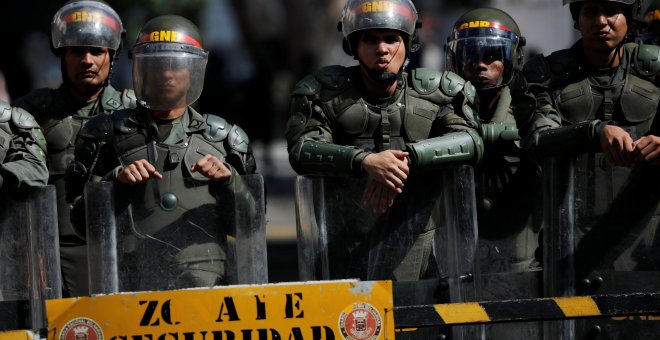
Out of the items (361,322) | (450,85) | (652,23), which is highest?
(652,23)

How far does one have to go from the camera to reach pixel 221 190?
21.6 ft

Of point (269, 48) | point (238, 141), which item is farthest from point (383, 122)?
point (269, 48)

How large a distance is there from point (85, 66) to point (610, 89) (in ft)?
9.17

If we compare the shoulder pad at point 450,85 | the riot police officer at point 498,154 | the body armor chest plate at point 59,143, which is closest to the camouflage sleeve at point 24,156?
the body armor chest plate at point 59,143

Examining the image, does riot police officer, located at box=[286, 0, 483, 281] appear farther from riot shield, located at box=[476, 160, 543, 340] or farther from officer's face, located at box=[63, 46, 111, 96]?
officer's face, located at box=[63, 46, 111, 96]

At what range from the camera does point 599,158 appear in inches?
261

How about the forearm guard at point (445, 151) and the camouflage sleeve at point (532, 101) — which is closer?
the forearm guard at point (445, 151)

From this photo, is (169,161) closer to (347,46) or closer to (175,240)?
(175,240)

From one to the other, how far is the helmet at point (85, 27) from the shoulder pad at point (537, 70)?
2.27 meters

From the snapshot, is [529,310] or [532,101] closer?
[529,310]

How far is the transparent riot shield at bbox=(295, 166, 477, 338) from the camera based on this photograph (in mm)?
6656

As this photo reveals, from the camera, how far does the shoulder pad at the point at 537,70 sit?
7.16 meters

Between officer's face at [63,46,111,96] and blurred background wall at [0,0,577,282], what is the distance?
987 centimetres

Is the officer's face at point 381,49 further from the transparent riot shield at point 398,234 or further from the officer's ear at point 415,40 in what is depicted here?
the transparent riot shield at point 398,234
